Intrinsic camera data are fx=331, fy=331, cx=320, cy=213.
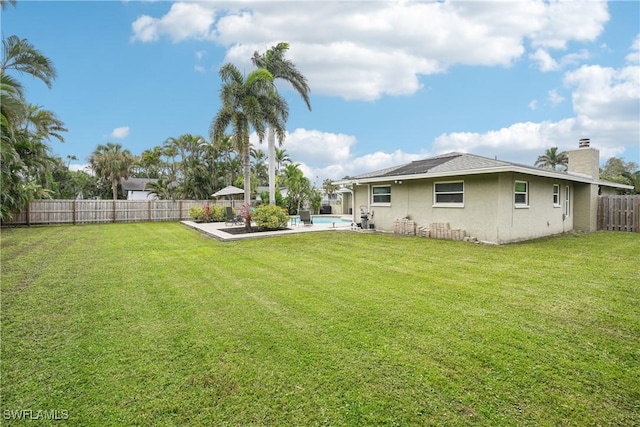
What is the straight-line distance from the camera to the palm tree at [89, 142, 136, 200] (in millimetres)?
36750

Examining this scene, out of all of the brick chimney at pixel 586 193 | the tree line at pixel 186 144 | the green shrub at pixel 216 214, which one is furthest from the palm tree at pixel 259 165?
the brick chimney at pixel 586 193

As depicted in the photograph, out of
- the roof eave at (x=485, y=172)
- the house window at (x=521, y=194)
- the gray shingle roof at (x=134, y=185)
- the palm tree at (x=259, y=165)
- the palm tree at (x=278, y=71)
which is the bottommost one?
the house window at (x=521, y=194)

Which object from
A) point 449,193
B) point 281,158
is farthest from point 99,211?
point 449,193

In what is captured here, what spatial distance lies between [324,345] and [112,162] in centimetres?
4094

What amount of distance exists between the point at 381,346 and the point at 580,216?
16481 mm

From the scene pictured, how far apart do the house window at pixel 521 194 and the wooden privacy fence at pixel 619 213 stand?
6670 millimetres

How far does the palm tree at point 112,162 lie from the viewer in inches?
1447

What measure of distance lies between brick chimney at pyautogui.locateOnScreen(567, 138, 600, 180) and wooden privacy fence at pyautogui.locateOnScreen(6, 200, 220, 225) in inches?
854

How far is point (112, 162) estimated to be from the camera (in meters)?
36.6

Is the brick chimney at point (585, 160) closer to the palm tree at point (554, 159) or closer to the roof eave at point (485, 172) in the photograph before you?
the roof eave at point (485, 172)

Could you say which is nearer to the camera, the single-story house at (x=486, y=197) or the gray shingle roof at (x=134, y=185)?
the single-story house at (x=486, y=197)

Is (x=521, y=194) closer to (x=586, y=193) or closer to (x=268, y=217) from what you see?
(x=586, y=193)

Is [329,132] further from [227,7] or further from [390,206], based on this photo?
[227,7]

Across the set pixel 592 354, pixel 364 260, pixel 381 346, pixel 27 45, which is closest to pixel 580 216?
pixel 364 260
